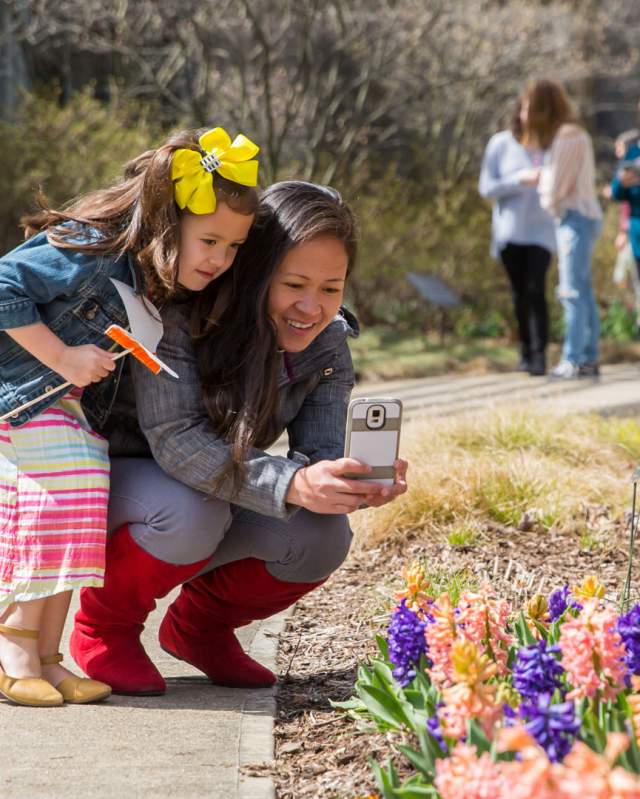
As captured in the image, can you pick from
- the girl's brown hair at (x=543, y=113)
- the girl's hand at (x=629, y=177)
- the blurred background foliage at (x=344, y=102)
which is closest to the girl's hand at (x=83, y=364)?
the girl's brown hair at (x=543, y=113)

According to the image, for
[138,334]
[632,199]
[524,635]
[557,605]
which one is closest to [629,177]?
[632,199]

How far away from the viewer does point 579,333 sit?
8.01 metres

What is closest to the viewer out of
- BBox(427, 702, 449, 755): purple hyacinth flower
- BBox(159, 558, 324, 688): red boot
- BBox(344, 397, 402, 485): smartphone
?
BBox(427, 702, 449, 755): purple hyacinth flower

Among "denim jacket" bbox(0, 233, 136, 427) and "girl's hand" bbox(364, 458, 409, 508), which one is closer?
"girl's hand" bbox(364, 458, 409, 508)

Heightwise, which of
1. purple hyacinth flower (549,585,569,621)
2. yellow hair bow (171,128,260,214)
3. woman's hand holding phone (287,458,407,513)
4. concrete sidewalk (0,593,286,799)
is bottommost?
concrete sidewalk (0,593,286,799)

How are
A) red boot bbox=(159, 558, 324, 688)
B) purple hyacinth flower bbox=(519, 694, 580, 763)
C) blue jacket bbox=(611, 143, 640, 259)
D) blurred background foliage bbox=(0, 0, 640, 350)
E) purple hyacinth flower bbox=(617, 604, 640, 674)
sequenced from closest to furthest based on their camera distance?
purple hyacinth flower bbox=(519, 694, 580, 763) < purple hyacinth flower bbox=(617, 604, 640, 674) < red boot bbox=(159, 558, 324, 688) < blue jacket bbox=(611, 143, 640, 259) < blurred background foliage bbox=(0, 0, 640, 350)

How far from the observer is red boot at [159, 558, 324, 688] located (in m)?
3.01

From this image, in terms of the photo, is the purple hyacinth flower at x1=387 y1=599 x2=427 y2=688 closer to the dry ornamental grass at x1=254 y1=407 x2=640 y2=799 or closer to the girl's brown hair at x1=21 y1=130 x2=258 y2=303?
the dry ornamental grass at x1=254 y1=407 x2=640 y2=799

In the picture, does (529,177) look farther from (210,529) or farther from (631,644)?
(631,644)

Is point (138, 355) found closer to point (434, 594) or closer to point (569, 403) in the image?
point (434, 594)

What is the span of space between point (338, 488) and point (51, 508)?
67 cm

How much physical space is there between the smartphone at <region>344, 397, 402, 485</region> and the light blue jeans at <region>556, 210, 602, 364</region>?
5.51 metres

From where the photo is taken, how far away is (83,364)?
2750mm

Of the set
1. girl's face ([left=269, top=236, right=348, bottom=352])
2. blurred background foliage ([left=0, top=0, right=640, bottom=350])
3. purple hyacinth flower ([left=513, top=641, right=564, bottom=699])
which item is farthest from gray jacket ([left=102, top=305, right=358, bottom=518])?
blurred background foliage ([left=0, top=0, right=640, bottom=350])
